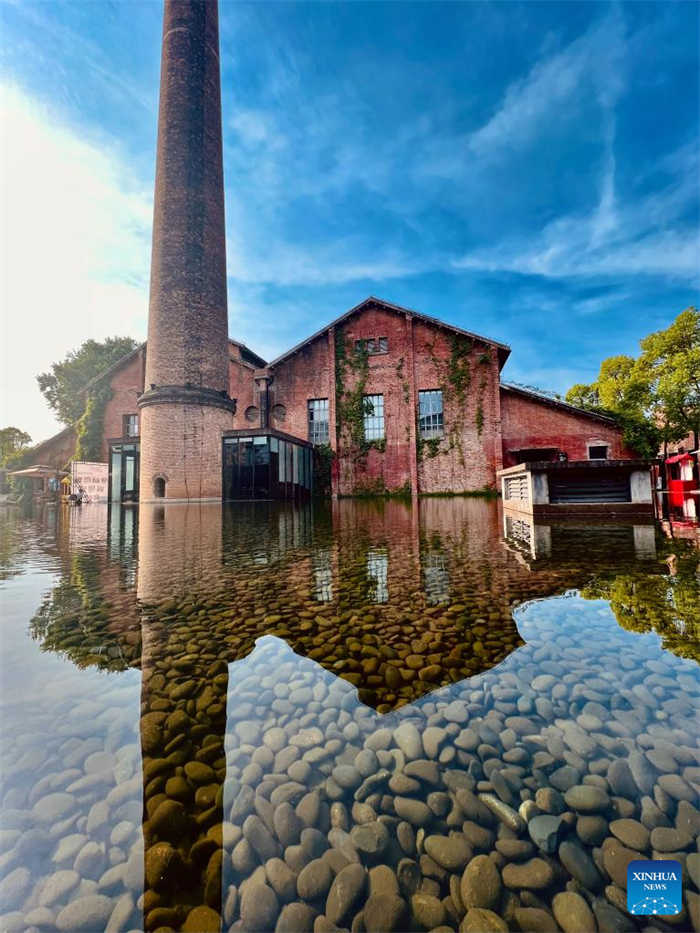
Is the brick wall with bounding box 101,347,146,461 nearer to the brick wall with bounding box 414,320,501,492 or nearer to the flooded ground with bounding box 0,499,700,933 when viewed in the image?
the brick wall with bounding box 414,320,501,492

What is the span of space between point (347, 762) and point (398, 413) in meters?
19.2

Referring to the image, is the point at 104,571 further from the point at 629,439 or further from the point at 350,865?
the point at 629,439

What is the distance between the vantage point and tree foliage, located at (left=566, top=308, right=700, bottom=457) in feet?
57.4

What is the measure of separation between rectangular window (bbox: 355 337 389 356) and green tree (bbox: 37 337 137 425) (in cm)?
2304

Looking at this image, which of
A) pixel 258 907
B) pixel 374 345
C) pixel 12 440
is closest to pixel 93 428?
Answer: pixel 374 345

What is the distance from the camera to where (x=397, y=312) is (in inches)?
788

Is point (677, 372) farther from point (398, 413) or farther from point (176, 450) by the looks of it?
point (176, 450)

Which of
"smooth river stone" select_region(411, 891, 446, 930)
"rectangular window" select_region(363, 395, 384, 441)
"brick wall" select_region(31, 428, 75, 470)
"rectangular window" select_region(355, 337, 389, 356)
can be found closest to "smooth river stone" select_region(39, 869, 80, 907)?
"smooth river stone" select_region(411, 891, 446, 930)

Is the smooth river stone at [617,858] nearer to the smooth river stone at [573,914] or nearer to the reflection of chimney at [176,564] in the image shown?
the smooth river stone at [573,914]

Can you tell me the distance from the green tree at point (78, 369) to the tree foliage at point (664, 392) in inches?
1363

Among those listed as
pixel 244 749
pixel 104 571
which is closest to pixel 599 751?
pixel 244 749

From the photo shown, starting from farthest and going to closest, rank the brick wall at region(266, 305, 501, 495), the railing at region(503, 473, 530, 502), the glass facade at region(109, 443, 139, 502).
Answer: the glass facade at region(109, 443, 139, 502) → the brick wall at region(266, 305, 501, 495) → the railing at region(503, 473, 530, 502)

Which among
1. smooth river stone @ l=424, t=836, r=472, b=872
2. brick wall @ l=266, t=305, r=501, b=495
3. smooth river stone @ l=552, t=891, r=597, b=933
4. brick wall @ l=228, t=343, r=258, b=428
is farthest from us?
brick wall @ l=228, t=343, r=258, b=428

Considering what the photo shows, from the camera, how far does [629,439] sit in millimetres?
17281
